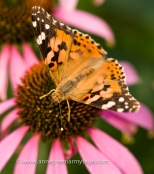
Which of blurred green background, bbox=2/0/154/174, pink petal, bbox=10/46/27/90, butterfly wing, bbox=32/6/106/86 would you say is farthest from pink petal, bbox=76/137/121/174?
blurred green background, bbox=2/0/154/174

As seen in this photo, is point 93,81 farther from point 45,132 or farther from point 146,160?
point 146,160

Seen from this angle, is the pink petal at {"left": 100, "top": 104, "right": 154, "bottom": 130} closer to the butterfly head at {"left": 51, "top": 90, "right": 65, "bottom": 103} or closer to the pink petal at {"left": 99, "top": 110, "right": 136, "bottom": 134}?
the pink petal at {"left": 99, "top": 110, "right": 136, "bottom": 134}

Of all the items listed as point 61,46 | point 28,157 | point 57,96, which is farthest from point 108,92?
point 28,157

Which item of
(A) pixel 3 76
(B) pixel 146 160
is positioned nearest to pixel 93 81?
(A) pixel 3 76

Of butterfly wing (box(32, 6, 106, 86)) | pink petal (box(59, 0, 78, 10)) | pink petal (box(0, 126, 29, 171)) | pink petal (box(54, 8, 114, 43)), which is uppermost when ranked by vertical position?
pink petal (box(59, 0, 78, 10))

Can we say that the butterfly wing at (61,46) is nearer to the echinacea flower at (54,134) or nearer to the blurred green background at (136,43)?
the echinacea flower at (54,134)

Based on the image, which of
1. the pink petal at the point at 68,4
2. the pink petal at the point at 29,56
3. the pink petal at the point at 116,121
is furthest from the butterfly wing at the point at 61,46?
the pink petal at the point at 68,4

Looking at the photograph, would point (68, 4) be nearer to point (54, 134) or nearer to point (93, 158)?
point (54, 134)
